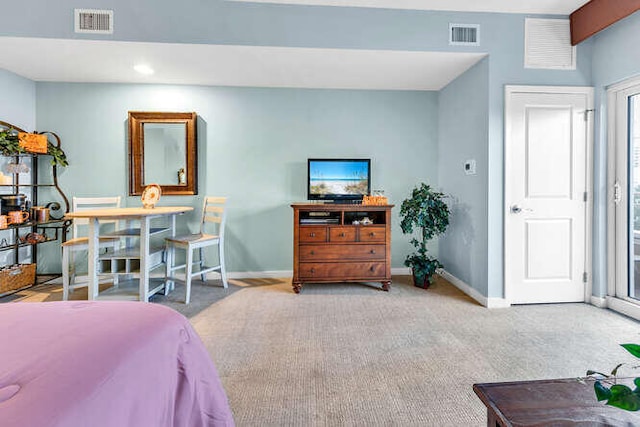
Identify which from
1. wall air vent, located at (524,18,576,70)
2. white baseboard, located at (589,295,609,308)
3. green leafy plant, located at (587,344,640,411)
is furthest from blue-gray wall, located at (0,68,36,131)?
white baseboard, located at (589,295,609,308)

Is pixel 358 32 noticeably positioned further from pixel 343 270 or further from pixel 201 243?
pixel 201 243

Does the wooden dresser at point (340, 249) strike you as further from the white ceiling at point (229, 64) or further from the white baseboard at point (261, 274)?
the white ceiling at point (229, 64)

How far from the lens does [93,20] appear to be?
278 cm

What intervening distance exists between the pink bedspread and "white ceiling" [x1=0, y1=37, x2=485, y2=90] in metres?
2.65

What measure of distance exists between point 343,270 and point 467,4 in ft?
9.14

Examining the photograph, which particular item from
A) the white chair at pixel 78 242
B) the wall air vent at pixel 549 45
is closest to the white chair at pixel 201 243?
the white chair at pixel 78 242

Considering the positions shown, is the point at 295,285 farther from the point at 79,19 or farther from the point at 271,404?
the point at 79,19

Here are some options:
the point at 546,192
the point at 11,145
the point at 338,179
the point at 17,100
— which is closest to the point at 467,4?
the point at 546,192

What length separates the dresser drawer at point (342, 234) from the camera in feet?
11.5

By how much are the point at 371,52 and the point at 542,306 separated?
2896mm

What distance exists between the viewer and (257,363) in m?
2.08

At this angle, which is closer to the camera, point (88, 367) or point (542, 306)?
point (88, 367)

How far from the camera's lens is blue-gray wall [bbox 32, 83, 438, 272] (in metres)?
3.90

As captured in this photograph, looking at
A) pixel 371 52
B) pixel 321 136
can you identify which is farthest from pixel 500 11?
pixel 321 136
